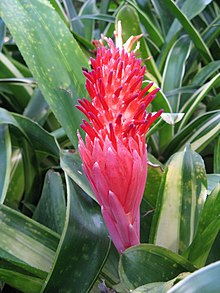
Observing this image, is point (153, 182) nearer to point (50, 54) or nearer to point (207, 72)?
point (50, 54)

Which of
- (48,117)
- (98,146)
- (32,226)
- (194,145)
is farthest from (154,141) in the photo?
(98,146)

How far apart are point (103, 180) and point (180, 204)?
156 mm

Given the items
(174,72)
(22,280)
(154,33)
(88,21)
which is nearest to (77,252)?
(22,280)

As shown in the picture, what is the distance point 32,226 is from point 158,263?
168 millimetres

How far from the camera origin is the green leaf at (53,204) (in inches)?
26.6

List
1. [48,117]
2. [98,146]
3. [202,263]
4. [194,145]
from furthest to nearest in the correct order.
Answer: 1. [48,117]
2. [194,145]
3. [202,263]
4. [98,146]

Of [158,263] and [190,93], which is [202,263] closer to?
[158,263]

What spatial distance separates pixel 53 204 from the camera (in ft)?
2.26

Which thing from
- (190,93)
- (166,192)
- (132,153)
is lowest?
(190,93)

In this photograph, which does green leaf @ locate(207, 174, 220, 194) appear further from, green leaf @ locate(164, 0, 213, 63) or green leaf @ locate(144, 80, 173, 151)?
green leaf @ locate(164, 0, 213, 63)

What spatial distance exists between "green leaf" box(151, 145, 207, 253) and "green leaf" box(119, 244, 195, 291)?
56mm

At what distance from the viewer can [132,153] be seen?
1.50 ft

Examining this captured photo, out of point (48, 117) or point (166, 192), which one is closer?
point (166, 192)

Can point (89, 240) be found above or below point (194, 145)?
above
